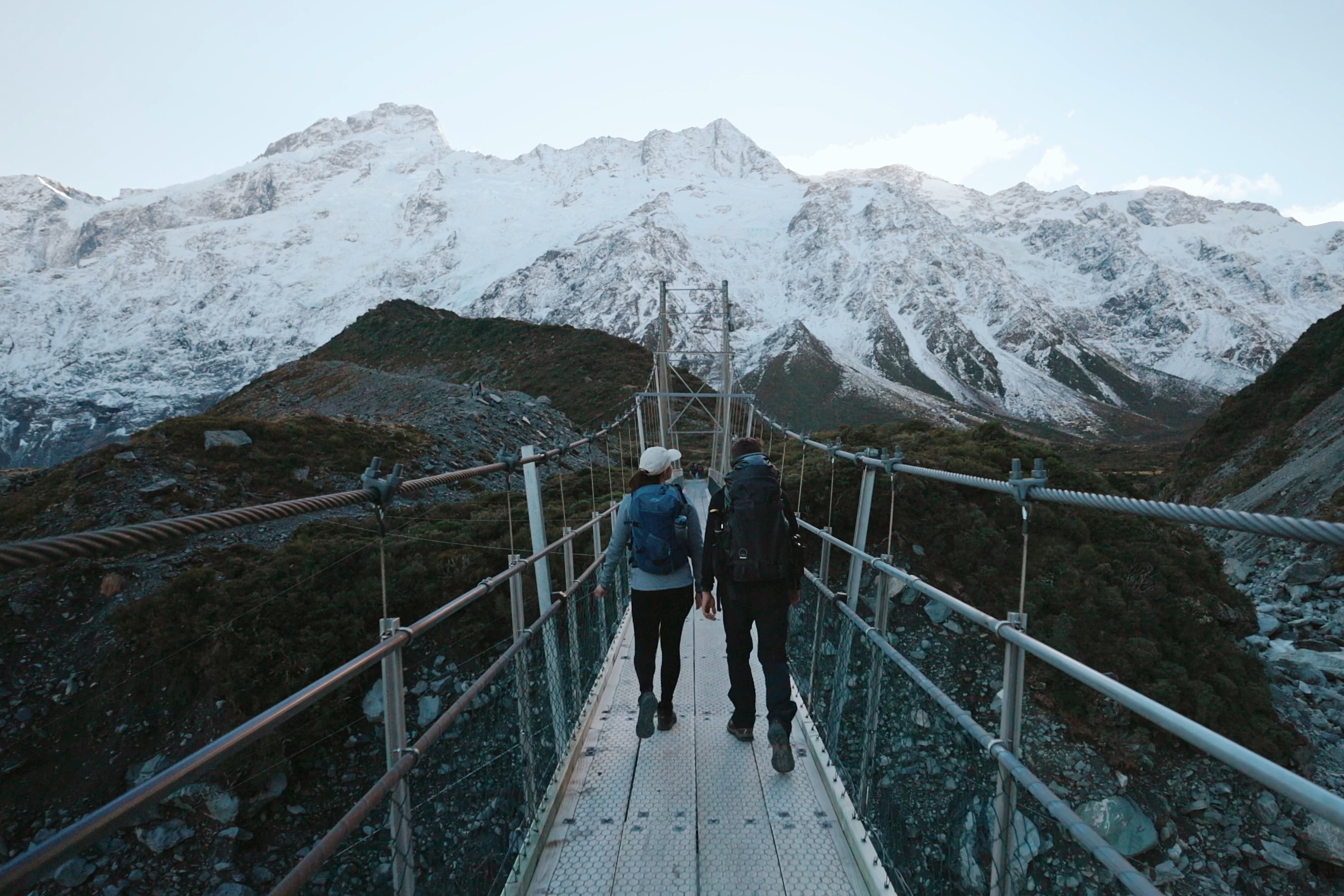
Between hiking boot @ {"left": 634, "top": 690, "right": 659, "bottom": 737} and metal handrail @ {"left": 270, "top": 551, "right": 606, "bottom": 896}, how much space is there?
80 centimetres

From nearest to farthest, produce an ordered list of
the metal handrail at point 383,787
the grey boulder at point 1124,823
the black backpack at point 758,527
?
1. the metal handrail at point 383,787
2. the black backpack at point 758,527
3. the grey boulder at point 1124,823

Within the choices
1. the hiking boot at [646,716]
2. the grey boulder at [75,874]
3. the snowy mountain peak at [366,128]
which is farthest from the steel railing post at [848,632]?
the snowy mountain peak at [366,128]

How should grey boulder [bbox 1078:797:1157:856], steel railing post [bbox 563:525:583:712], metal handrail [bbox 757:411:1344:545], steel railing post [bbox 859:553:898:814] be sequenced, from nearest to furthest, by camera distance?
metal handrail [bbox 757:411:1344:545] → steel railing post [bbox 859:553:898:814] → steel railing post [bbox 563:525:583:712] → grey boulder [bbox 1078:797:1157:856]

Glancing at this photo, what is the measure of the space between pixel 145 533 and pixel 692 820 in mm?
2258

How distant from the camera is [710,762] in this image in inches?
118

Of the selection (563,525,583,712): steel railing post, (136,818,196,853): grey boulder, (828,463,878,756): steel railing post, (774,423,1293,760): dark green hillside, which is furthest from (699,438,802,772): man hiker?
(136,818,196,853): grey boulder

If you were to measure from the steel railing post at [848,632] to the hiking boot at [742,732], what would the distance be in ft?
1.22

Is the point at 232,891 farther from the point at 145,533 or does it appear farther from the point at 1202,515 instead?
the point at 1202,515

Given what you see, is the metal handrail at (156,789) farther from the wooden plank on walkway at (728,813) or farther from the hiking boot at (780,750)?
the hiking boot at (780,750)

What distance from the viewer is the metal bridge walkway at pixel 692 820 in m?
2.27

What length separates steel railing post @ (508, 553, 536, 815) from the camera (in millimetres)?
2539

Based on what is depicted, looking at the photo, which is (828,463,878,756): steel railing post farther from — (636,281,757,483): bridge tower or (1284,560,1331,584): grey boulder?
(1284,560,1331,584): grey boulder

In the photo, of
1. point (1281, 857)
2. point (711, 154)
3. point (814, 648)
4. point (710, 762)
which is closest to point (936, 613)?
point (1281, 857)

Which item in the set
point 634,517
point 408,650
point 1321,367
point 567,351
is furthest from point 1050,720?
point 567,351
